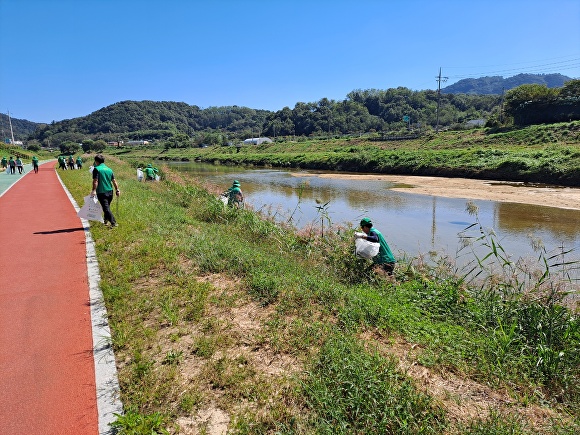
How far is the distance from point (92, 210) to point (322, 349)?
21.8 feet

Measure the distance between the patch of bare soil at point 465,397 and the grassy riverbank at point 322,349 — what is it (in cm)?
1

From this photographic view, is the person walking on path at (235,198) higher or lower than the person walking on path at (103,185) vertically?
lower

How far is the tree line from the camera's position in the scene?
5056cm

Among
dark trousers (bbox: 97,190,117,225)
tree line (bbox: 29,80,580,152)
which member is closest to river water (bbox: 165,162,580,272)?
dark trousers (bbox: 97,190,117,225)

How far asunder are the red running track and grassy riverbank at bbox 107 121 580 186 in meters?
29.0

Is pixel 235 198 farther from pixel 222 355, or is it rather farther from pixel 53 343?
pixel 222 355

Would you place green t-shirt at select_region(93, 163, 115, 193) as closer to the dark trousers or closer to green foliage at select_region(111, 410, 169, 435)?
the dark trousers

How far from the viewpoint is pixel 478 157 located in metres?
31.8

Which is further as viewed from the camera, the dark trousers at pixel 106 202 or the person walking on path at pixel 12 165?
the person walking on path at pixel 12 165

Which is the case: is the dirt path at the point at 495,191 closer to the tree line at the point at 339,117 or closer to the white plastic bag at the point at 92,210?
the white plastic bag at the point at 92,210

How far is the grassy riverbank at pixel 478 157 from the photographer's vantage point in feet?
84.7

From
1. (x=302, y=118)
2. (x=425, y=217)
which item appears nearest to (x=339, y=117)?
(x=302, y=118)

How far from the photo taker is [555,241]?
11.8 meters

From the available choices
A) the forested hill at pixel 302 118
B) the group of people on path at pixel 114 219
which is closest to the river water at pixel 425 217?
the group of people on path at pixel 114 219
